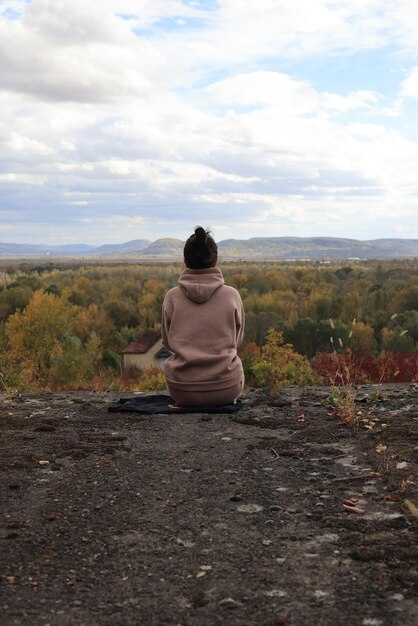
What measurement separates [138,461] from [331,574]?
7.13 ft

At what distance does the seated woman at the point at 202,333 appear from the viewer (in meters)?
6.71

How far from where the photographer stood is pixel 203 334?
22.3 feet

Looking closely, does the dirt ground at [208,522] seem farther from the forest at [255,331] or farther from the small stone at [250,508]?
the forest at [255,331]

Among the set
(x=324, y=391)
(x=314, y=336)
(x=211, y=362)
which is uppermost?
(x=211, y=362)

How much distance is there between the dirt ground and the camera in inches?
112

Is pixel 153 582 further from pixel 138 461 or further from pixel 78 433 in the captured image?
pixel 78 433

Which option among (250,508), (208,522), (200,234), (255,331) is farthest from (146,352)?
(208,522)

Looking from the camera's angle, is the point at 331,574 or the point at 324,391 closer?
the point at 331,574

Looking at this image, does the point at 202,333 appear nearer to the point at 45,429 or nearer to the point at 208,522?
the point at 45,429

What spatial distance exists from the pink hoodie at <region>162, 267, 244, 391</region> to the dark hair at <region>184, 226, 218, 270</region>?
0.08m

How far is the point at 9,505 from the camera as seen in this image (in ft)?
13.3

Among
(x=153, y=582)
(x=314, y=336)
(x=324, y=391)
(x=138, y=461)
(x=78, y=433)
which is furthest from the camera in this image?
(x=314, y=336)

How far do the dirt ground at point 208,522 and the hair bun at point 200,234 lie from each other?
5.56 feet

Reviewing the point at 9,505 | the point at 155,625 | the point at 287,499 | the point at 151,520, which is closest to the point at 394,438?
the point at 287,499
